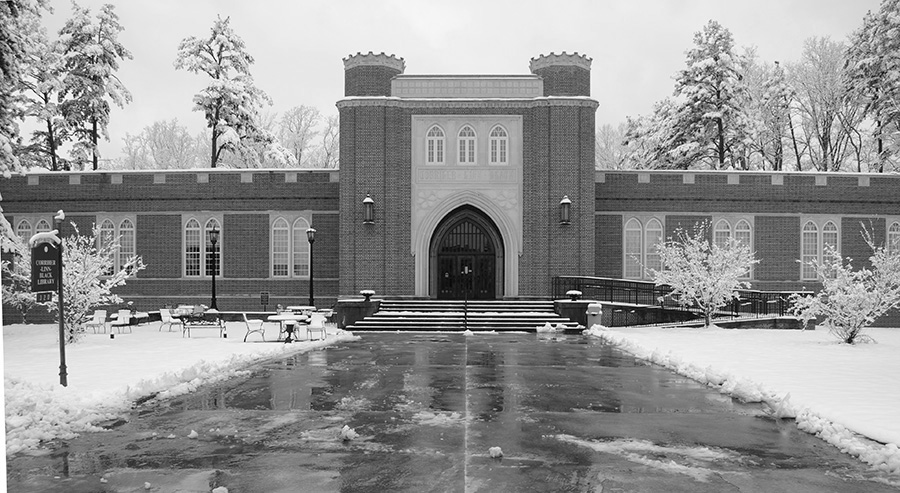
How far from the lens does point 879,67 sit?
80.6 feet

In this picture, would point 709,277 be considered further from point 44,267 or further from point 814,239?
point 44,267

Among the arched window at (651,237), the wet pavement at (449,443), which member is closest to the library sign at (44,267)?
the wet pavement at (449,443)

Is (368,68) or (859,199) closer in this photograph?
(368,68)

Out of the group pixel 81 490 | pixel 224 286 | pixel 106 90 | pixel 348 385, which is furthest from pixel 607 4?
pixel 106 90

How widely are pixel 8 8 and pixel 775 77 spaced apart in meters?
38.4

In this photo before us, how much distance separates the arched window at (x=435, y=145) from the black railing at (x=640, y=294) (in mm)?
6580

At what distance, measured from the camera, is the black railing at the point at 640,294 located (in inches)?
1032

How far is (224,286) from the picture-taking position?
29266 millimetres

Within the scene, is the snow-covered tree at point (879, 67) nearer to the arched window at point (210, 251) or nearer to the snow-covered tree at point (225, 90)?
the arched window at point (210, 251)

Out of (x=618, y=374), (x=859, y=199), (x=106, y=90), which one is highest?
(x=106, y=90)

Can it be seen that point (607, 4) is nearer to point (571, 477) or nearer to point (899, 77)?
point (571, 477)

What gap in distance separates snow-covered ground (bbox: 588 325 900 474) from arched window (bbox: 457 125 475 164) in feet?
31.0

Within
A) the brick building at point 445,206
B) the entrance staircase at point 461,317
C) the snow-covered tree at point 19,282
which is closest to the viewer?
the snow-covered tree at point 19,282

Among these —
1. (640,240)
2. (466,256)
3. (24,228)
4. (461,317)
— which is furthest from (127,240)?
(640,240)
